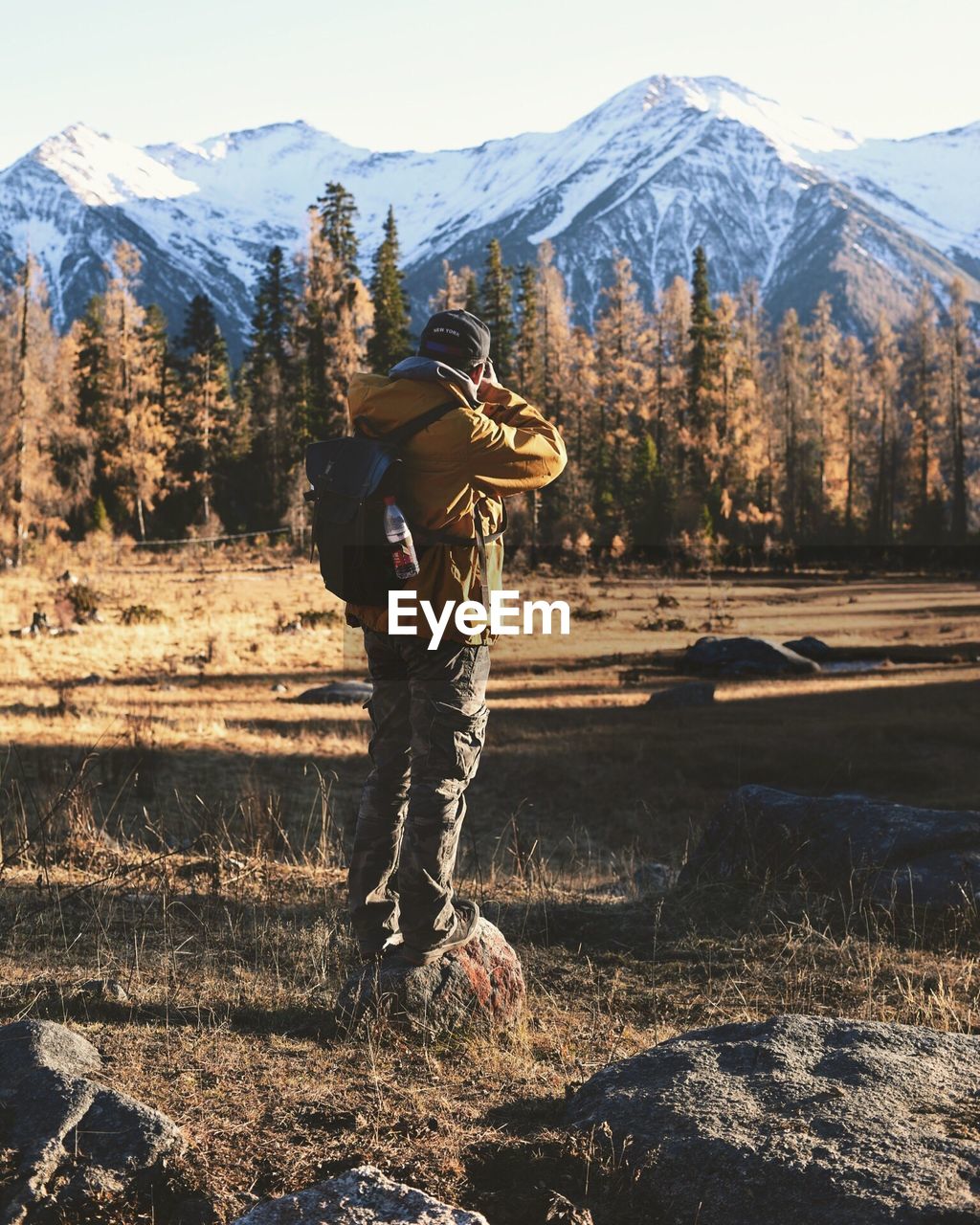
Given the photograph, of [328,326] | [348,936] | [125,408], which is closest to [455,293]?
[328,326]

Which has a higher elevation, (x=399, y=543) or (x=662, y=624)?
(x=399, y=543)

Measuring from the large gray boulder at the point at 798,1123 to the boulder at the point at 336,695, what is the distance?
1405cm

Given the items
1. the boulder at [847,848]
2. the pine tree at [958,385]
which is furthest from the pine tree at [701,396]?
the boulder at [847,848]

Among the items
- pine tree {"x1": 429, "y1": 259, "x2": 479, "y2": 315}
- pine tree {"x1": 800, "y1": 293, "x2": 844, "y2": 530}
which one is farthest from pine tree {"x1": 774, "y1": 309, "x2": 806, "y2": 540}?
pine tree {"x1": 429, "y1": 259, "x2": 479, "y2": 315}

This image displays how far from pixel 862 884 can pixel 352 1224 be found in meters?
4.35

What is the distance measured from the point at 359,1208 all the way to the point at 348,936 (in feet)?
9.08

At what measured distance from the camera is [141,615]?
2562cm

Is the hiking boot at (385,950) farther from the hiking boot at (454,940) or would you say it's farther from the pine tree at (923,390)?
the pine tree at (923,390)

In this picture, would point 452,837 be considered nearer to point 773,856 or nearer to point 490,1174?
point 490,1174

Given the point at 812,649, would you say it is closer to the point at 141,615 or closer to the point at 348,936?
the point at 141,615

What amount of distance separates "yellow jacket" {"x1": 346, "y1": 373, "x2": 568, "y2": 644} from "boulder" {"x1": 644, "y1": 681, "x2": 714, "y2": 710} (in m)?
14.7

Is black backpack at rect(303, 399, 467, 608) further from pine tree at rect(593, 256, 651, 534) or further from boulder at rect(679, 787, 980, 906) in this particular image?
pine tree at rect(593, 256, 651, 534)

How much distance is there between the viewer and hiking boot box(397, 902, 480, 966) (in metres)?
4.04

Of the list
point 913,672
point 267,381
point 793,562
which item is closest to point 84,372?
point 267,381
